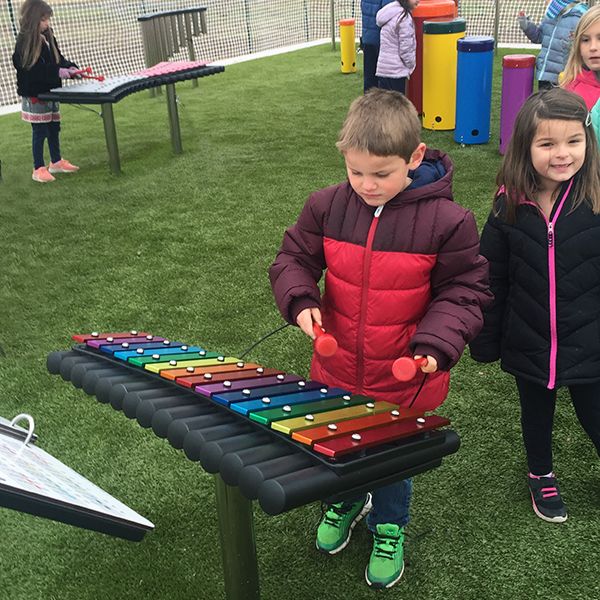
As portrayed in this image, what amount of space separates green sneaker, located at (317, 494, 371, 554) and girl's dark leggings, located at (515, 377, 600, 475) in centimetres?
71

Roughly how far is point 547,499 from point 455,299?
3.55 ft

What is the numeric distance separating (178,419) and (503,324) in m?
1.34

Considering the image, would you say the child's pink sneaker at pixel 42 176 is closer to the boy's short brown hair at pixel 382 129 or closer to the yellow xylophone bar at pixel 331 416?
the boy's short brown hair at pixel 382 129

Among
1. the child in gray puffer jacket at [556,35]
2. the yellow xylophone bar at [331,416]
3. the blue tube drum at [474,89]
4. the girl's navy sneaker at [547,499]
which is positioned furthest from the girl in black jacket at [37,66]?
the yellow xylophone bar at [331,416]

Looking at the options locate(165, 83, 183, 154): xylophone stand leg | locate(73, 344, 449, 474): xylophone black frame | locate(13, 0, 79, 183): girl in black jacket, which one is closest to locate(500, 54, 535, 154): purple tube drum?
locate(165, 83, 183, 154): xylophone stand leg

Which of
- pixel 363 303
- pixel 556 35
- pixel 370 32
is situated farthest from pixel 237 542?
pixel 370 32

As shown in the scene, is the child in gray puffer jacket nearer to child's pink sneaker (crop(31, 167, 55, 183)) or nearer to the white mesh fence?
child's pink sneaker (crop(31, 167, 55, 183))

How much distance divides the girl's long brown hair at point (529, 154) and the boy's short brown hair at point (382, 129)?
1.59 ft

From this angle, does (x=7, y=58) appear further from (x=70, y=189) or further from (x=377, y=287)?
(x=377, y=287)

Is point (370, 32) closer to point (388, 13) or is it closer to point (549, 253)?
point (388, 13)

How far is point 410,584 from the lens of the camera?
257 centimetres

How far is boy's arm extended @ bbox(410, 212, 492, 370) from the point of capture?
6.89ft

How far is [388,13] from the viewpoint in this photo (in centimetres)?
780

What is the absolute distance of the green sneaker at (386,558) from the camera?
2549 millimetres
